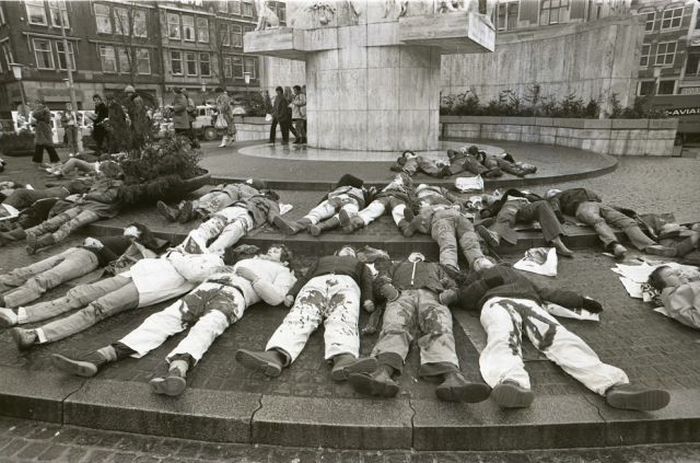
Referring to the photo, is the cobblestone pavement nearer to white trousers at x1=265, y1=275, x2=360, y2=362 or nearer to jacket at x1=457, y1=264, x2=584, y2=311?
white trousers at x1=265, y1=275, x2=360, y2=362

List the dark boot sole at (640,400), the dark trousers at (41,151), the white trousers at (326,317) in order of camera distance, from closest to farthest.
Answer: the dark boot sole at (640,400) < the white trousers at (326,317) < the dark trousers at (41,151)

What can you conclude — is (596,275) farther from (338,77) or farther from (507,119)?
(507,119)

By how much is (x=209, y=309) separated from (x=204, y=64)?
50232 mm

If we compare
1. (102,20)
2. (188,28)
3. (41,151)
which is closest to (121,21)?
(102,20)

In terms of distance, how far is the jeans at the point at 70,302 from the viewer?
4.34m

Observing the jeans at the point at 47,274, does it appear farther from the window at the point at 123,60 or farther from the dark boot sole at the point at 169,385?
the window at the point at 123,60

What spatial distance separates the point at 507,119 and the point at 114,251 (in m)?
16.0

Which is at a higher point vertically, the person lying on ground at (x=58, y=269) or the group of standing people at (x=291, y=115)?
the group of standing people at (x=291, y=115)

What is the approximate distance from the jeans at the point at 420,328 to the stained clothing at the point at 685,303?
2190 millimetres

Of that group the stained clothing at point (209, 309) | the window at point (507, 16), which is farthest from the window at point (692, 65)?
the stained clothing at point (209, 309)

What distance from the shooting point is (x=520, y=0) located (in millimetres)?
33000

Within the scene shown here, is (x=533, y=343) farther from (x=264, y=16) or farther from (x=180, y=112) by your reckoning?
(x=180, y=112)

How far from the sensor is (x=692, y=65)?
40250 millimetres

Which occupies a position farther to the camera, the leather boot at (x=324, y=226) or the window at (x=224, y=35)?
the window at (x=224, y=35)
